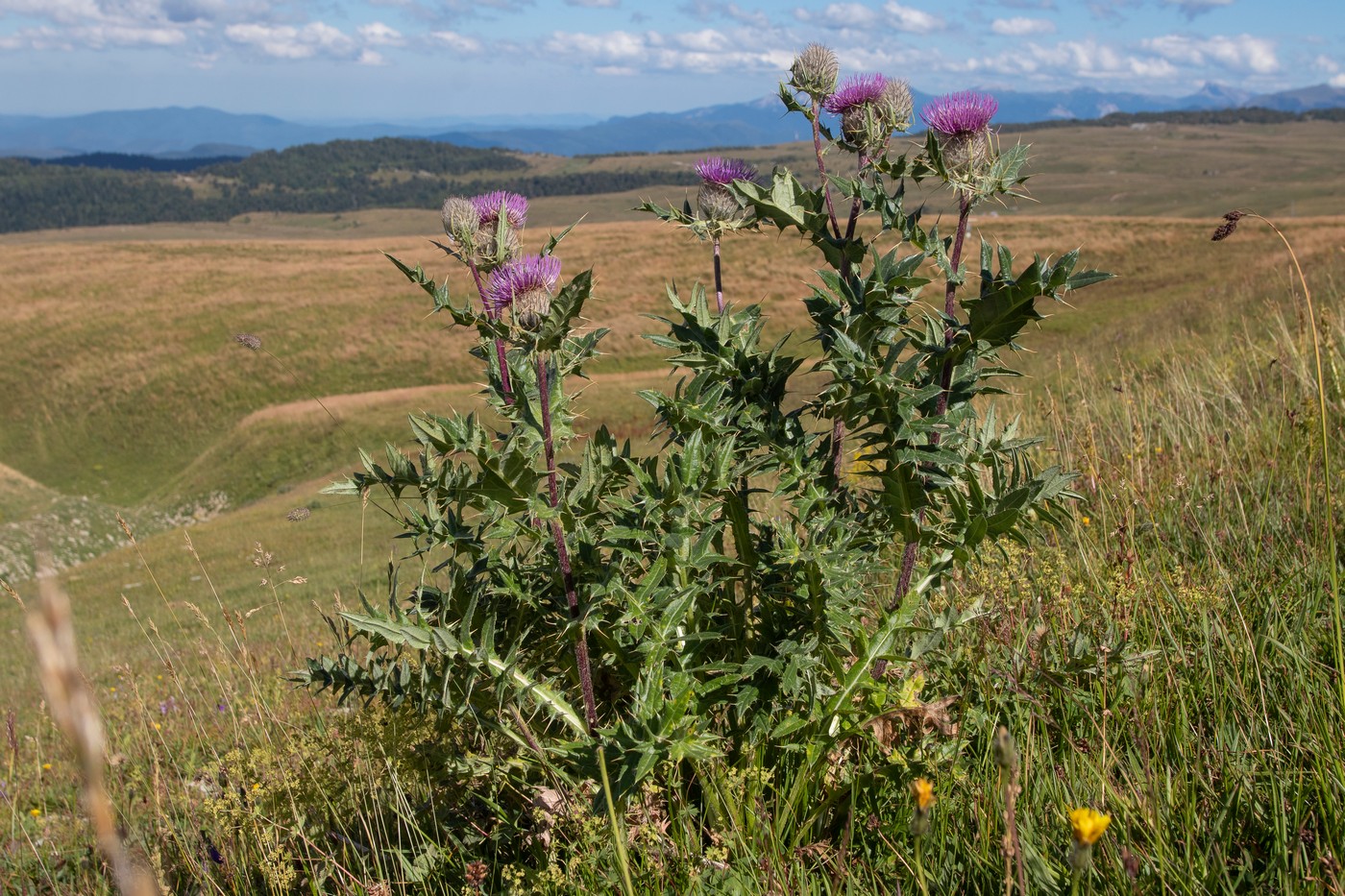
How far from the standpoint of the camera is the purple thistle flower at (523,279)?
2.49 meters

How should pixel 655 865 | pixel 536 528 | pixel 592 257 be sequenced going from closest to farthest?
pixel 655 865 → pixel 536 528 → pixel 592 257

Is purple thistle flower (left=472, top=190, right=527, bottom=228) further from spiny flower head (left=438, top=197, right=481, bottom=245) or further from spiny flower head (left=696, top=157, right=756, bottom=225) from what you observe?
spiny flower head (left=696, top=157, right=756, bottom=225)

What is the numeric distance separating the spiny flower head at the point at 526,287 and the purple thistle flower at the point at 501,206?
0.24m

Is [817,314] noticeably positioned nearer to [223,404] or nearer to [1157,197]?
[223,404]

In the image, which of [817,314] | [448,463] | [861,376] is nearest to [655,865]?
[448,463]

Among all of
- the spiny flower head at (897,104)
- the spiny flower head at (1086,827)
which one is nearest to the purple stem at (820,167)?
the spiny flower head at (897,104)

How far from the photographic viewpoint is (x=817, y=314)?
8.82ft

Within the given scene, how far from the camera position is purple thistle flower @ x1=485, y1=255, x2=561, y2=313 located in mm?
2490

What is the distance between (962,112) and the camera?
8.85ft

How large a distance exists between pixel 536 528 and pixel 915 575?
1.29 m

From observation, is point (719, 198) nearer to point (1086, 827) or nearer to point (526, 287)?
point (526, 287)

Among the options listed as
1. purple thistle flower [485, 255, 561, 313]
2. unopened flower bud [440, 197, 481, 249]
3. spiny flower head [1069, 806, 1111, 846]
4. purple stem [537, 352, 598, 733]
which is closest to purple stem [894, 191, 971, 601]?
purple stem [537, 352, 598, 733]

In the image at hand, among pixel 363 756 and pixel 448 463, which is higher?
pixel 448 463

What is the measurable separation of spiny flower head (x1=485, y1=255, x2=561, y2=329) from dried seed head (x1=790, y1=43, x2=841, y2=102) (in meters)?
1.02
